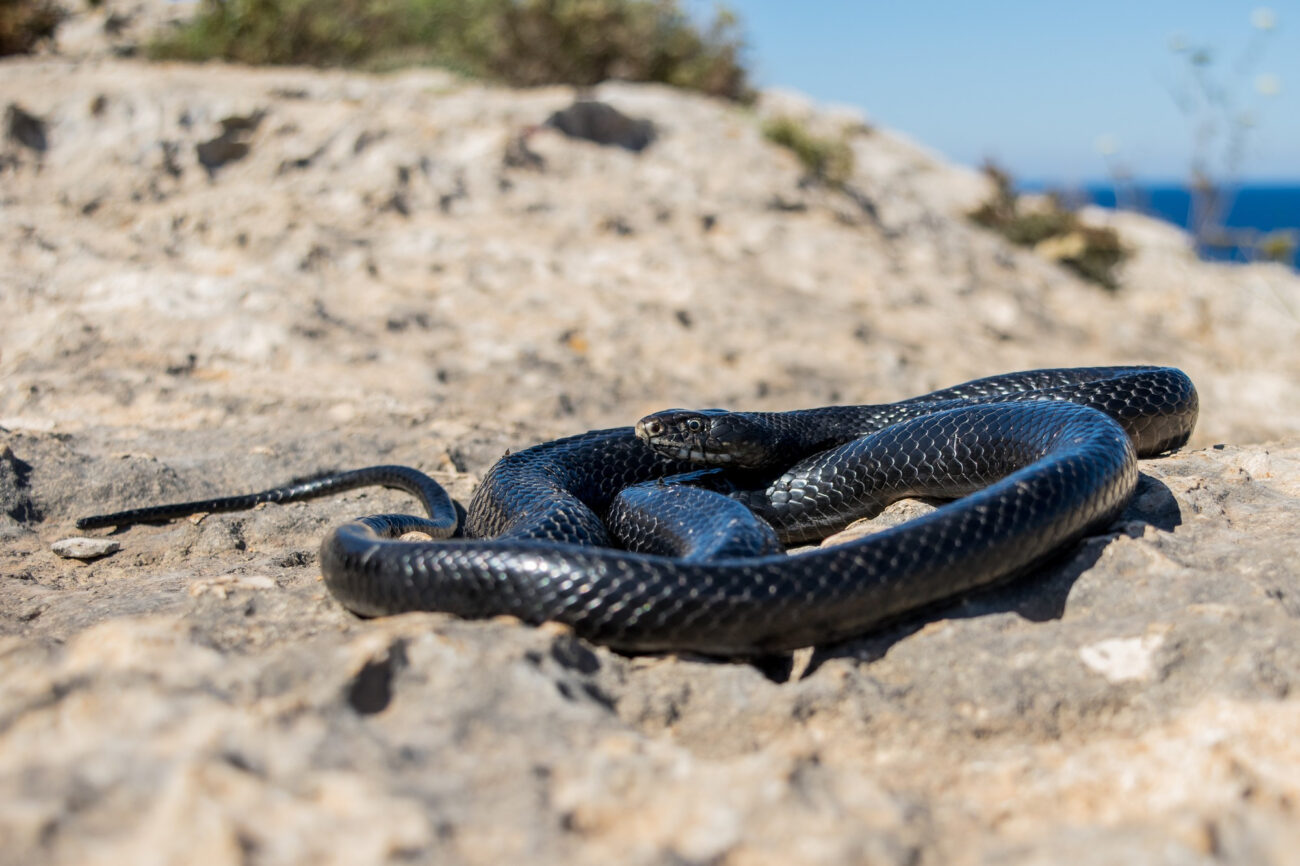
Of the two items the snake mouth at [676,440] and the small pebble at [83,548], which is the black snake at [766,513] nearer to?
the snake mouth at [676,440]

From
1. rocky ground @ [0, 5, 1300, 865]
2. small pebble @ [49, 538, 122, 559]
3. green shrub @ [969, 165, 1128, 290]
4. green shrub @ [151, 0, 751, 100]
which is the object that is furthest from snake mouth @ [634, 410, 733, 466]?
green shrub @ [151, 0, 751, 100]

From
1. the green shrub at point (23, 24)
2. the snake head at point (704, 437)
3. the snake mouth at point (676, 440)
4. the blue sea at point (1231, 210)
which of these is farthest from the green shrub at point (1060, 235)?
the green shrub at point (23, 24)

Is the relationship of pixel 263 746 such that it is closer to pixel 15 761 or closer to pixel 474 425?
pixel 15 761

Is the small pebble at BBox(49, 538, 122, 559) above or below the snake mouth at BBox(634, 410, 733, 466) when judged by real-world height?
below

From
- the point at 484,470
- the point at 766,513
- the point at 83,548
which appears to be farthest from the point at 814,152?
the point at 83,548

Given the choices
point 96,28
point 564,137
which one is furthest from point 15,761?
point 96,28

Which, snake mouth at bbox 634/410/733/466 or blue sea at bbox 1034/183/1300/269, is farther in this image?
blue sea at bbox 1034/183/1300/269

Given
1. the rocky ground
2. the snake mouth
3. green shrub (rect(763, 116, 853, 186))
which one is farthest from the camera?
green shrub (rect(763, 116, 853, 186))

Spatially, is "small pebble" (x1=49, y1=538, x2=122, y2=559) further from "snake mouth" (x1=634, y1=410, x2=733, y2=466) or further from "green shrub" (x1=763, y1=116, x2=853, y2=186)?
"green shrub" (x1=763, y1=116, x2=853, y2=186)
